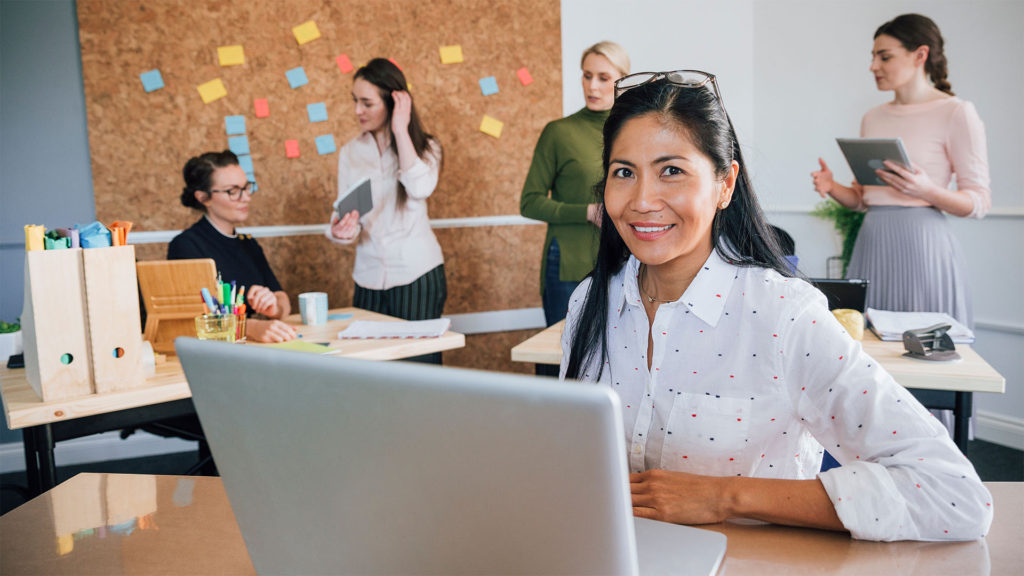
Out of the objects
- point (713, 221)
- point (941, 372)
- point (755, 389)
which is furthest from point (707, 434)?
point (941, 372)

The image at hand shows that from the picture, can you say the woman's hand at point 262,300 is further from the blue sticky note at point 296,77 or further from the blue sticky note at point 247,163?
the blue sticky note at point 296,77

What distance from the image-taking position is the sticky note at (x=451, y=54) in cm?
376

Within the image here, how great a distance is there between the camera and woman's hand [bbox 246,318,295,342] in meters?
2.08

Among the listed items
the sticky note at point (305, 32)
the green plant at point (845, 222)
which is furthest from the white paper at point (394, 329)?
the green plant at point (845, 222)

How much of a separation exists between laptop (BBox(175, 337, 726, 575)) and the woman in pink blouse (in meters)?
2.51

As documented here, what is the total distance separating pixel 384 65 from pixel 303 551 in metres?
2.61

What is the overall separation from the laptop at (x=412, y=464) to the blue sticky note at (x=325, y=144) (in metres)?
3.18

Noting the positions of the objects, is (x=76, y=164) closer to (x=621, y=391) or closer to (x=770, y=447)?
(x=621, y=391)

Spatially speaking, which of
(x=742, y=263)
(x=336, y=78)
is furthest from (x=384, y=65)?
(x=742, y=263)

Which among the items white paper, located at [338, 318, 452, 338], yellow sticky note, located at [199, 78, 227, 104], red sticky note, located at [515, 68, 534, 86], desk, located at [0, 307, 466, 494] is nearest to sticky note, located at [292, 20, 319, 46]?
yellow sticky note, located at [199, 78, 227, 104]

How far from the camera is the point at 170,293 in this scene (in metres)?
2.01

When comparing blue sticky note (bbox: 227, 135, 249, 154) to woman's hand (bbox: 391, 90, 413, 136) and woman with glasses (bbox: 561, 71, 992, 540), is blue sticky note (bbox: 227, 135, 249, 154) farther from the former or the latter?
woman with glasses (bbox: 561, 71, 992, 540)

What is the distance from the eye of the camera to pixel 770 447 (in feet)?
3.30

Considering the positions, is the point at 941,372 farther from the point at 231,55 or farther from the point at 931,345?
the point at 231,55
